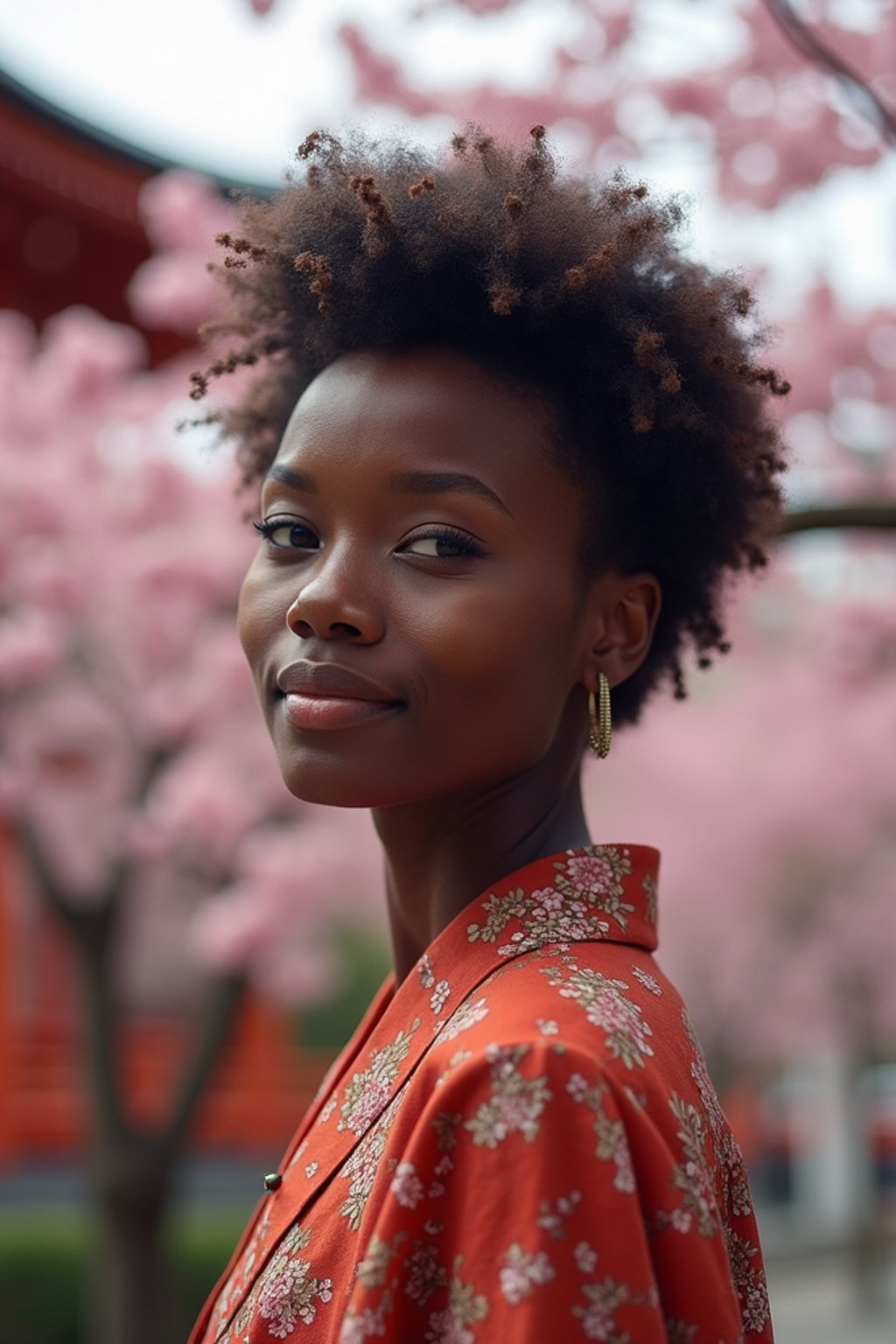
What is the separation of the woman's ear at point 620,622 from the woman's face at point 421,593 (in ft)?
0.18

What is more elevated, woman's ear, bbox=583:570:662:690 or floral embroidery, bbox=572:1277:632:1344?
woman's ear, bbox=583:570:662:690

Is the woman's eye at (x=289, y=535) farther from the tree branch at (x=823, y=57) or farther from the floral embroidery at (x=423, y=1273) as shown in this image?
the tree branch at (x=823, y=57)

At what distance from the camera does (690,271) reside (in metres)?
1.55

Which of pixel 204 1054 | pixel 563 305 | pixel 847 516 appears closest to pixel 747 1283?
pixel 563 305

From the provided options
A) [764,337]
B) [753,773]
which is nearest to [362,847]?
[753,773]

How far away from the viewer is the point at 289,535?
1.48 metres

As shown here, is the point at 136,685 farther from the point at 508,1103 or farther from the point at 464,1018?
the point at 508,1103

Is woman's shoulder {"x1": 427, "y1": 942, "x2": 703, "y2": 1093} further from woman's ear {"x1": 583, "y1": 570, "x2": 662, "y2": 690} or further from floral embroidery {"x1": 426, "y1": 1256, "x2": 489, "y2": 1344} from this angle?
woman's ear {"x1": 583, "y1": 570, "x2": 662, "y2": 690}

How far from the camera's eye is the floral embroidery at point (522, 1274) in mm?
1066

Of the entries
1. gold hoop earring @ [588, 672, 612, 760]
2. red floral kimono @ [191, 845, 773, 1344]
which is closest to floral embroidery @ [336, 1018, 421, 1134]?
red floral kimono @ [191, 845, 773, 1344]

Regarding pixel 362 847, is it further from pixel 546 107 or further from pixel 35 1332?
pixel 546 107

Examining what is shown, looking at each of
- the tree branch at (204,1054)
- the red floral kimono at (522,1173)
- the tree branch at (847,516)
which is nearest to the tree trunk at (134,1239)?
the tree branch at (204,1054)

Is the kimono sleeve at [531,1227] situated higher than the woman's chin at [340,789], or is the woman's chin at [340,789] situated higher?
the woman's chin at [340,789]

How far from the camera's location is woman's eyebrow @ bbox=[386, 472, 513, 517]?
54.2 inches
